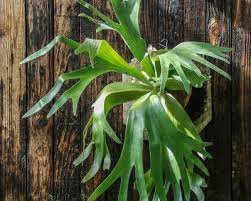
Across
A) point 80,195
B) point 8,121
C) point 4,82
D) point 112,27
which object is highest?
point 112,27

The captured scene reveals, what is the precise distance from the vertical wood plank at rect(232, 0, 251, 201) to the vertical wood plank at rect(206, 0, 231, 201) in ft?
0.08

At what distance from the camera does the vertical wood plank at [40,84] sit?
2.46 meters

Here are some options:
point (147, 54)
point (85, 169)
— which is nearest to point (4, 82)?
point (85, 169)

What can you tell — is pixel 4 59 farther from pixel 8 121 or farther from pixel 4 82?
pixel 8 121

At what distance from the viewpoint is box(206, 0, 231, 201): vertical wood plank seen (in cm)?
238

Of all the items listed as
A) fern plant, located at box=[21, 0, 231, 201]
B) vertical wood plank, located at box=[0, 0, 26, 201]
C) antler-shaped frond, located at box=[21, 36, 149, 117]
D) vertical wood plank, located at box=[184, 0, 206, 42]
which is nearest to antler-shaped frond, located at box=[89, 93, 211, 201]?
fern plant, located at box=[21, 0, 231, 201]

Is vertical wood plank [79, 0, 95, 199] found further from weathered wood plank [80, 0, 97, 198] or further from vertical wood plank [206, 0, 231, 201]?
vertical wood plank [206, 0, 231, 201]

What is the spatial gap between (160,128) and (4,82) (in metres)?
0.82

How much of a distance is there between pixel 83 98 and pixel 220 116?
0.57 m

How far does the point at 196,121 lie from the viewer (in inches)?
89.6

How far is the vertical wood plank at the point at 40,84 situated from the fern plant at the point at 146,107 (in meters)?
0.38

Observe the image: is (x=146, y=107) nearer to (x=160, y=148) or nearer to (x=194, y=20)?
(x=160, y=148)

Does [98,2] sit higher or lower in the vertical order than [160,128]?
higher

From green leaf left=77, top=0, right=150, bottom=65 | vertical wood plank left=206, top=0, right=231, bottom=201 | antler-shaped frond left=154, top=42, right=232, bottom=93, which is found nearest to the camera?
antler-shaped frond left=154, top=42, right=232, bottom=93
